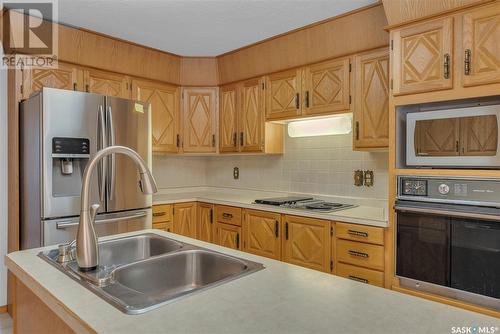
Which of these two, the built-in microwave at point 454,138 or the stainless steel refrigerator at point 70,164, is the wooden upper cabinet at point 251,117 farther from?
the built-in microwave at point 454,138

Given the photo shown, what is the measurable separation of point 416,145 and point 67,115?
8.18ft

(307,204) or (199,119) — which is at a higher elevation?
(199,119)

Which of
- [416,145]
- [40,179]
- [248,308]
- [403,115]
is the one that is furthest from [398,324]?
[40,179]

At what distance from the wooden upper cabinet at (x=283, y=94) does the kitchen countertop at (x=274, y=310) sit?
234 centimetres

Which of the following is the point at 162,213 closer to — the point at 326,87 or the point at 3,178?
the point at 3,178

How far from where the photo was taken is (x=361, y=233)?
2.39 metres

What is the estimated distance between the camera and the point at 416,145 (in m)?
2.14

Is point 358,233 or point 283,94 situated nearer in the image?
point 358,233

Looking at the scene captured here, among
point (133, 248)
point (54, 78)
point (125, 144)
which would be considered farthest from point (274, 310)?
point (54, 78)

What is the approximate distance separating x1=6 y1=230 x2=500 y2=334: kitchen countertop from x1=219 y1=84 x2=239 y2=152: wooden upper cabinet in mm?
2808

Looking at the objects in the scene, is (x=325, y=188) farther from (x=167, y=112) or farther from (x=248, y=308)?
(x=248, y=308)

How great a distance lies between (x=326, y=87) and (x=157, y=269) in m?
2.25

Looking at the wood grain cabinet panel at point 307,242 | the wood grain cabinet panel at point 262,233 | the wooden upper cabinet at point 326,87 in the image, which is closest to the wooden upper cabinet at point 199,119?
the wood grain cabinet panel at point 262,233

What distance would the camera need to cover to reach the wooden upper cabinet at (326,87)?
284 cm
